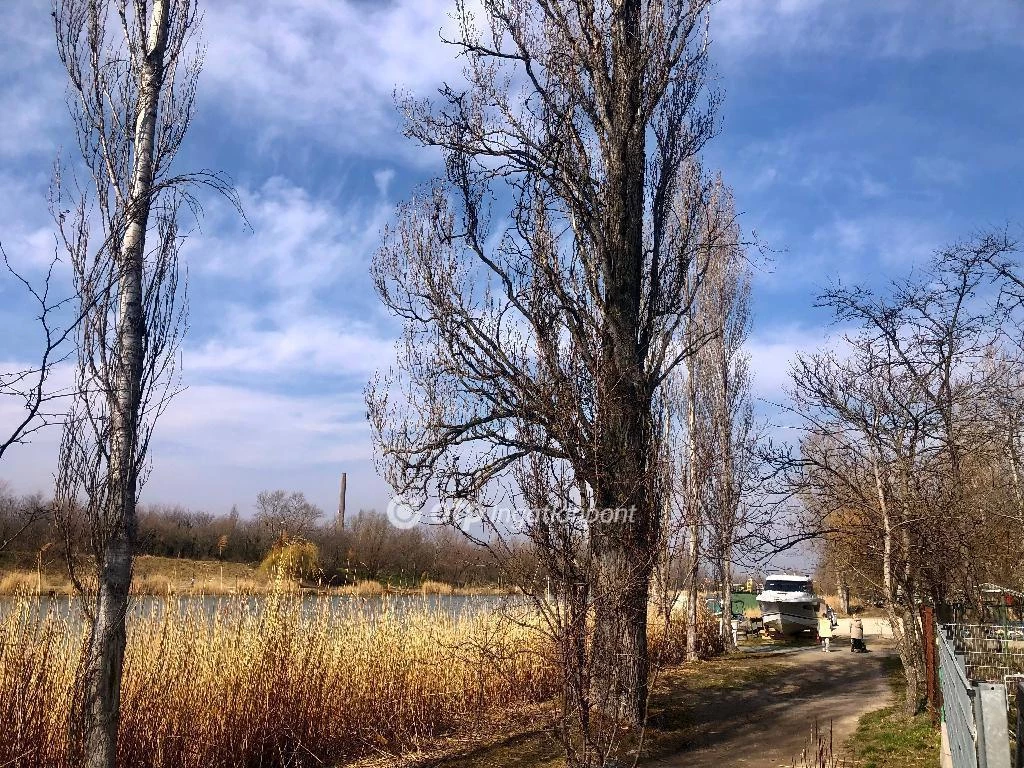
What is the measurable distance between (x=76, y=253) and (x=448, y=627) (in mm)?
6672

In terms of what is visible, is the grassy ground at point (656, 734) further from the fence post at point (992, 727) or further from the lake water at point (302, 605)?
the fence post at point (992, 727)

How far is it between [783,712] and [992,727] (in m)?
8.49

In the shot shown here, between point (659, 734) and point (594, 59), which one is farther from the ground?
point (594, 59)

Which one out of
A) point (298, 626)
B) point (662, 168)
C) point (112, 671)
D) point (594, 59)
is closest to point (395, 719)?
point (298, 626)

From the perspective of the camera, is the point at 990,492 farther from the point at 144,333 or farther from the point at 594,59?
the point at 144,333

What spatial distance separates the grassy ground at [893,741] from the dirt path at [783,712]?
0.23 m

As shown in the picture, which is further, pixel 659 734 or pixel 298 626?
pixel 659 734

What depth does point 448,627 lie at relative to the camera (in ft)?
33.4

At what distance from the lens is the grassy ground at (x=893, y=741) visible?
7.56 metres

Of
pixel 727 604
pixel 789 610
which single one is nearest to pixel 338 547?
pixel 727 604

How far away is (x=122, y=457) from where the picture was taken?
555 centimetres

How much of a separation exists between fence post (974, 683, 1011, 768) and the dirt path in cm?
542

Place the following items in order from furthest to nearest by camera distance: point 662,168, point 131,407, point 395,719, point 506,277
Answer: point 662,168
point 506,277
point 395,719
point 131,407

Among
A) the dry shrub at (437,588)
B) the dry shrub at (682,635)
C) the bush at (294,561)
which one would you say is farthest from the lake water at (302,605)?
the dry shrub at (682,635)
